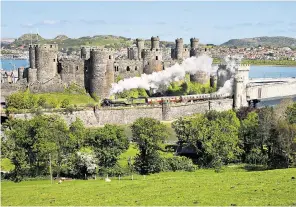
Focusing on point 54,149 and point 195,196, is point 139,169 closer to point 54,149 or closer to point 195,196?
point 54,149

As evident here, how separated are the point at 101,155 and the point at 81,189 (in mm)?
8631

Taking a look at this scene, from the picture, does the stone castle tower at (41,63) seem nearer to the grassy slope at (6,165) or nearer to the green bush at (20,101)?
the green bush at (20,101)

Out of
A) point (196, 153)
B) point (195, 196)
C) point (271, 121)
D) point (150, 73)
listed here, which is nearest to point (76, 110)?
point (150, 73)

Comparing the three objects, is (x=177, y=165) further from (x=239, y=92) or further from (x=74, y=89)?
(x=239, y=92)

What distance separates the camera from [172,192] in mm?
25453

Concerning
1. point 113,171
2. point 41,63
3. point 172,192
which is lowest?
point 113,171

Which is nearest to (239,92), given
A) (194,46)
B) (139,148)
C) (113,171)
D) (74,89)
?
(194,46)

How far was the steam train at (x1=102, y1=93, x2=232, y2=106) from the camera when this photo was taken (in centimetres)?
6303

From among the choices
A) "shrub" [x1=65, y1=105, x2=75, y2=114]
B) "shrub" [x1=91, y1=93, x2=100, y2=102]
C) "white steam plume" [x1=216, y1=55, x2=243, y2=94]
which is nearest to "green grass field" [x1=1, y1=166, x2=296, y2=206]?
"shrub" [x1=65, y1=105, x2=75, y2=114]

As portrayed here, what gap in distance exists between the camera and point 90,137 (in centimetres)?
3884

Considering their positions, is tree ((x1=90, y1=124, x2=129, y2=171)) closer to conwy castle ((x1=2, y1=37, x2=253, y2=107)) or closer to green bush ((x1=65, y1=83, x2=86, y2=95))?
conwy castle ((x1=2, y1=37, x2=253, y2=107))

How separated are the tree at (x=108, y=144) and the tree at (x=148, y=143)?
4.29ft

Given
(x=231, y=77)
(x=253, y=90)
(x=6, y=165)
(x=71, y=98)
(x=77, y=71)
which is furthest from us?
(x=253, y=90)

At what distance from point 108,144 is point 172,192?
533 inches
